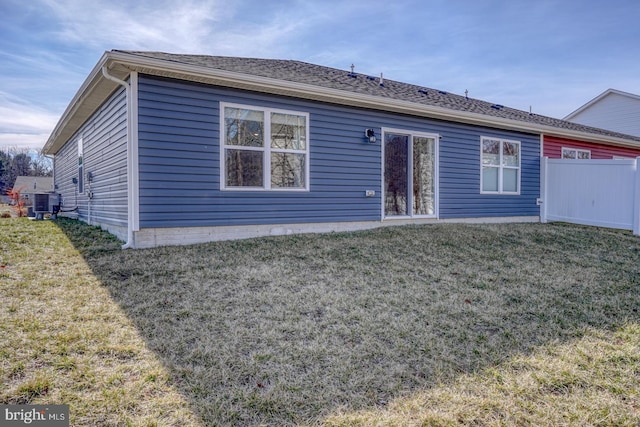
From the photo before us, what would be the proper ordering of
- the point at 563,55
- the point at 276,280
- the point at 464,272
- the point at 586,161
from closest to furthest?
the point at 276,280 < the point at 464,272 < the point at 586,161 < the point at 563,55

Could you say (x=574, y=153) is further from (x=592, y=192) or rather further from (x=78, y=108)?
(x=78, y=108)

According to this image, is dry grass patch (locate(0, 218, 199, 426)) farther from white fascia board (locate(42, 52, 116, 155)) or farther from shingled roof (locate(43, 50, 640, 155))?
white fascia board (locate(42, 52, 116, 155))

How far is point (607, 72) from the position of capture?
17.2 meters

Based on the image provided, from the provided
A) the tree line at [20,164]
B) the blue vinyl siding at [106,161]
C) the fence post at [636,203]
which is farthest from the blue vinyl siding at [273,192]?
the tree line at [20,164]

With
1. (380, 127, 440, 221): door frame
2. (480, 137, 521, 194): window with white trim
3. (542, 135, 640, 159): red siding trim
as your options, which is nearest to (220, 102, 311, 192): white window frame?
(380, 127, 440, 221): door frame

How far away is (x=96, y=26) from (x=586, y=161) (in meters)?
12.3

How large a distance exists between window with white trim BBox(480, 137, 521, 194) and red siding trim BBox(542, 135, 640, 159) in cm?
134

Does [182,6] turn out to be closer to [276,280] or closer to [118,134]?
[118,134]

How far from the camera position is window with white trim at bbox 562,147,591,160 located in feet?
37.6

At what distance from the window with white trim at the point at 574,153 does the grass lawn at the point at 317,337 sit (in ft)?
22.6

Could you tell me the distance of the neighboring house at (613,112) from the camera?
60.3ft

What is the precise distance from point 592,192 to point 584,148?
3329 millimetres

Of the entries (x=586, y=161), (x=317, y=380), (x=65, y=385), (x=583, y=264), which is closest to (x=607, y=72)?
(x=586, y=161)

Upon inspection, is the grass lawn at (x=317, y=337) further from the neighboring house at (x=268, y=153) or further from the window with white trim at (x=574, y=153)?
the window with white trim at (x=574, y=153)
